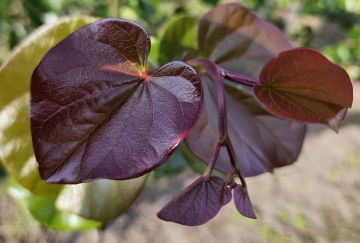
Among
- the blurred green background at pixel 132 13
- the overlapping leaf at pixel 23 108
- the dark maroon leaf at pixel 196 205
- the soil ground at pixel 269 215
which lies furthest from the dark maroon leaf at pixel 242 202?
the soil ground at pixel 269 215

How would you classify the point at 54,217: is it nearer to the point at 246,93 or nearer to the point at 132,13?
the point at 246,93

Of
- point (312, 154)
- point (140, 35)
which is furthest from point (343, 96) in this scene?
point (312, 154)

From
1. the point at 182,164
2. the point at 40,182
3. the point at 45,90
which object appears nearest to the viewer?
the point at 45,90

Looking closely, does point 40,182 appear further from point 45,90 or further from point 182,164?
point 182,164

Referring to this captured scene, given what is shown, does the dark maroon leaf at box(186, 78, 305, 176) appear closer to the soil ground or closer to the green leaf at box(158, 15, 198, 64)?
the green leaf at box(158, 15, 198, 64)

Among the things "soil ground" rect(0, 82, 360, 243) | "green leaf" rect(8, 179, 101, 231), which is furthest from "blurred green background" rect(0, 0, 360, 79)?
"soil ground" rect(0, 82, 360, 243)

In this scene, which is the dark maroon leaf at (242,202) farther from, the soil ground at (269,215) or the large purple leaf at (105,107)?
the soil ground at (269,215)
